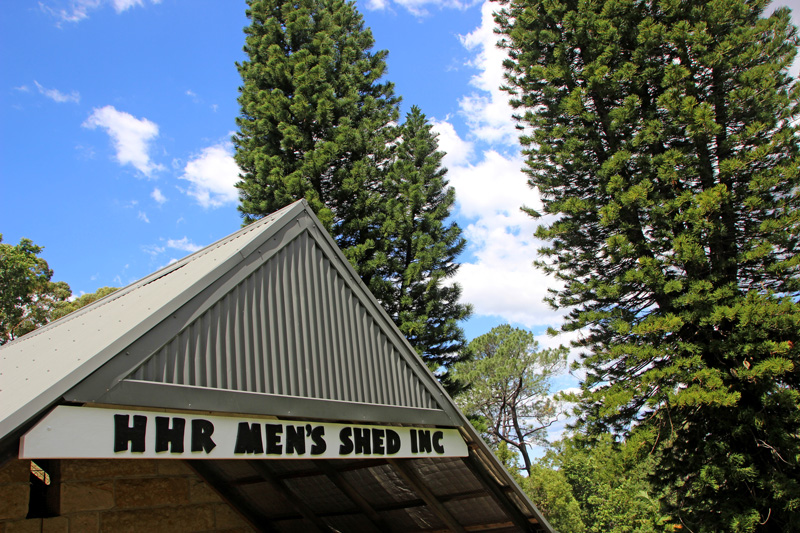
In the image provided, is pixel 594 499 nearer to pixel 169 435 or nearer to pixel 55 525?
pixel 55 525

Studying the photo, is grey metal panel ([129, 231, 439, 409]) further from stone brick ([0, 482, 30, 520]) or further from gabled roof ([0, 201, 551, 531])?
stone brick ([0, 482, 30, 520])

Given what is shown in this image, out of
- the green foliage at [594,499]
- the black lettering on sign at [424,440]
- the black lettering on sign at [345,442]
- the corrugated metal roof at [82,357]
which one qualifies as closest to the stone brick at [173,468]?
the corrugated metal roof at [82,357]

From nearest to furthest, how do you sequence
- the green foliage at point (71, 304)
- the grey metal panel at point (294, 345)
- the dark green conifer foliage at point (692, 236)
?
the grey metal panel at point (294, 345) < the dark green conifer foliage at point (692, 236) < the green foliage at point (71, 304)

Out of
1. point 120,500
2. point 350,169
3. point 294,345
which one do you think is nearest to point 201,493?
point 120,500

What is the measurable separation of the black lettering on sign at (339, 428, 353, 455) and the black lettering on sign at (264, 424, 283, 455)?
578mm

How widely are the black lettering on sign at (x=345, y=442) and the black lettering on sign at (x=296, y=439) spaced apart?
0.37 m

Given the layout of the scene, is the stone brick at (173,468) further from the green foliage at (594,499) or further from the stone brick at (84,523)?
the green foliage at (594,499)

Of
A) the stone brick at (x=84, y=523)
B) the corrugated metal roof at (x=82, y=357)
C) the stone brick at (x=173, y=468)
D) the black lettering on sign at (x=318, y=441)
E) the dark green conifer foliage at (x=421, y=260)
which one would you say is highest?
the dark green conifer foliage at (x=421, y=260)

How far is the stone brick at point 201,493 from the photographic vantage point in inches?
239

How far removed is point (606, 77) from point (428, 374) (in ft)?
33.6

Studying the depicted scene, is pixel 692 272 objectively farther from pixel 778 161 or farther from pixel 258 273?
pixel 258 273

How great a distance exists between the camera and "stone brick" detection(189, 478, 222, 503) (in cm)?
606

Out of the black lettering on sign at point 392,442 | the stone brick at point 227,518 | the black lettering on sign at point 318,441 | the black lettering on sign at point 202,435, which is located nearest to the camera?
the black lettering on sign at point 202,435

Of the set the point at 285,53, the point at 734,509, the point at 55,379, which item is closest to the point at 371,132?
the point at 285,53
